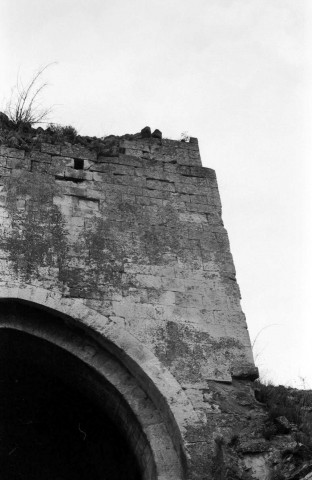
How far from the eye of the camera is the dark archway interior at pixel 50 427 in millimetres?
6418

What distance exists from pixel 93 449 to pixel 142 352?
4.92 ft

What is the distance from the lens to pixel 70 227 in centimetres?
672

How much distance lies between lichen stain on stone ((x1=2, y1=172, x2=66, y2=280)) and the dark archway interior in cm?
70

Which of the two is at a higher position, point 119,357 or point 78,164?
point 78,164

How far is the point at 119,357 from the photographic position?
19.6 ft

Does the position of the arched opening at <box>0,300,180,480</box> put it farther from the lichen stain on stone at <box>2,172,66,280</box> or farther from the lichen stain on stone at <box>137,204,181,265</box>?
the lichen stain on stone at <box>137,204,181,265</box>

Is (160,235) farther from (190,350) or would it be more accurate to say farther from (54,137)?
(54,137)

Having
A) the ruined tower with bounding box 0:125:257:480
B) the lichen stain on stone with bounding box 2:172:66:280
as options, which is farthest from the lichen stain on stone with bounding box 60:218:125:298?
the lichen stain on stone with bounding box 2:172:66:280

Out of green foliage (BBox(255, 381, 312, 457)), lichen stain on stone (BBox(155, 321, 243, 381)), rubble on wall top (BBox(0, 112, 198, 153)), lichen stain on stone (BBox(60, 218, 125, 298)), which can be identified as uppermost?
rubble on wall top (BBox(0, 112, 198, 153))

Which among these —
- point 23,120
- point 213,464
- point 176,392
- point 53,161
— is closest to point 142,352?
point 176,392

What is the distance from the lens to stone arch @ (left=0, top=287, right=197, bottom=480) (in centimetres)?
563

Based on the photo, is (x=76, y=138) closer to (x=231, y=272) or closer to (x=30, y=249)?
(x=30, y=249)

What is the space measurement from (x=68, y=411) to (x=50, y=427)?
0.99 feet

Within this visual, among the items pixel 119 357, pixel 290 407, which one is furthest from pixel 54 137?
pixel 290 407
